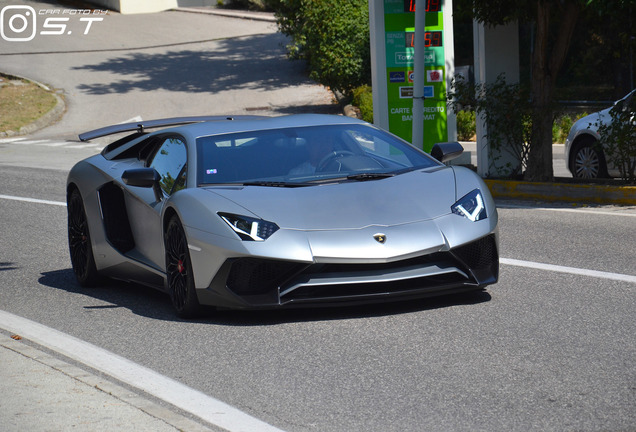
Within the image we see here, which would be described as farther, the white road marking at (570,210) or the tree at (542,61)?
the tree at (542,61)

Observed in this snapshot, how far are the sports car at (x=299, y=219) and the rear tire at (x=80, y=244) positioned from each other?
1.41 ft

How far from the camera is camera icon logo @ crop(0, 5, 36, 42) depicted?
158 feet

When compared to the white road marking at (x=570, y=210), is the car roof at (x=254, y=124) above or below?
above

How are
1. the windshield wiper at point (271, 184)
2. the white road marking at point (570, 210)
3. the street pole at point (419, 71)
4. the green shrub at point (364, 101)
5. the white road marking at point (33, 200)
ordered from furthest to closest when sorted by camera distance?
1. the green shrub at point (364, 101)
2. the street pole at point (419, 71)
3. the white road marking at point (33, 200)
4. the white road marking at point (570, 210)
5. the windshield wiper at point (271, 184)

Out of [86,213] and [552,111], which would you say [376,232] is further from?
[552,111]

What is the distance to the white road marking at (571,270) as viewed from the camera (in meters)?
7.44

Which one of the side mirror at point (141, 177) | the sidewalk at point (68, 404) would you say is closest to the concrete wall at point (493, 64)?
the side mirror at point (141, 177)

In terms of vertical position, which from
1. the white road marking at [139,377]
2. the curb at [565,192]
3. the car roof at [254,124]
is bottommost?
the white road marking at [139,377]

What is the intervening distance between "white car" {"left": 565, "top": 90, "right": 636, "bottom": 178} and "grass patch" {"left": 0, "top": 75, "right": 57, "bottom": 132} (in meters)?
20.5

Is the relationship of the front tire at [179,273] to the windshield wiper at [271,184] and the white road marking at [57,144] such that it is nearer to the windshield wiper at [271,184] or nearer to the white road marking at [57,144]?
the windshield wiper at [271,184]

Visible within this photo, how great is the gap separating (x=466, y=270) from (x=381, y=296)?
0.59 metres

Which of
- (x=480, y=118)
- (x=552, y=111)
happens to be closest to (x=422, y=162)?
(x=552, y=111)

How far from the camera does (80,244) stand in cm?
863

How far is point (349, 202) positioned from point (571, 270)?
2.28 meters
